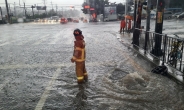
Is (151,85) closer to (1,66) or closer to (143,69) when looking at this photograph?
(143,69)

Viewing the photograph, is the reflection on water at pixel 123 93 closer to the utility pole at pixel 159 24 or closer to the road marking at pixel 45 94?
the road marking at pixel 45 94

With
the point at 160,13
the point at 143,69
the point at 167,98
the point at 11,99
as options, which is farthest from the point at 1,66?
the point at 160,13

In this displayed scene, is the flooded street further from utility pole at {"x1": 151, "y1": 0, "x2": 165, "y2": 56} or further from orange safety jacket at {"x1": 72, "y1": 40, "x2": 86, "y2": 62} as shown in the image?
utility pole at {"x1": 151, "y1": 0, "x2": 165, "y2": 56}

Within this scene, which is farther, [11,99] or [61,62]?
[61,62]

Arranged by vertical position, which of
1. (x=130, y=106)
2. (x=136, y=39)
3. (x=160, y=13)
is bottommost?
(x=130, y=106)

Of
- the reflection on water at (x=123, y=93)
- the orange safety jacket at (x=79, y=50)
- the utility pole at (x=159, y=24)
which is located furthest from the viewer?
the utility pole at (x=159, y=24)

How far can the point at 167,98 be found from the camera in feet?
13.5

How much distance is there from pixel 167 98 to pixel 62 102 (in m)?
2.33

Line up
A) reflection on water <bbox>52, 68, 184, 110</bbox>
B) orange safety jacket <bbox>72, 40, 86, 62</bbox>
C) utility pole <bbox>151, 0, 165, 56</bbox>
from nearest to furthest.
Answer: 1. reflection on water <bbox>52, 68, 184, 110</bbox>
2. orange safety jacket <bbox>72, 40, 86, 62</bbox>
3. utility pole <bbox>151, 0, 165, 56</bbox>

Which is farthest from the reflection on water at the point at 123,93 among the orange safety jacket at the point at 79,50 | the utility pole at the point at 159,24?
the utility pole at the point at 159,24

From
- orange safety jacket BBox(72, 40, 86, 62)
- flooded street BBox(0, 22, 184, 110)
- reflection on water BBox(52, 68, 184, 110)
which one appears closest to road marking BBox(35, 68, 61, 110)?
flooded street BBox(0, 22, 184, 110)

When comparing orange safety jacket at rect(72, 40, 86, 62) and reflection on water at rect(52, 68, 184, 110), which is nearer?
reflection on water at rect(52, 68, 184, 110)

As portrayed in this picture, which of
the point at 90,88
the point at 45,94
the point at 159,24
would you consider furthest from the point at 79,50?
the point at 159,24

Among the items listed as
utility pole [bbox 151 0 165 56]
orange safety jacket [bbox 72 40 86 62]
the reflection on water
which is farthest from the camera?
utility pole [bbox 151 0 165 56]
